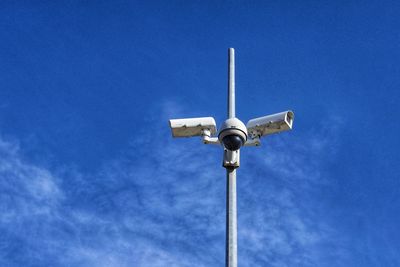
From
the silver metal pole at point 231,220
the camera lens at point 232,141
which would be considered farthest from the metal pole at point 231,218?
the camera lens at point 232,141

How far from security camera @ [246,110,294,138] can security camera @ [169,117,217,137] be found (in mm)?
773

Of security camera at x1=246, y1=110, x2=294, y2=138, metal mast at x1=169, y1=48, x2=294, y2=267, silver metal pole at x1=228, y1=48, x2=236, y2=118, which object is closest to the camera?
metal mast at x1=169, y1=48, x2=294, y2=267

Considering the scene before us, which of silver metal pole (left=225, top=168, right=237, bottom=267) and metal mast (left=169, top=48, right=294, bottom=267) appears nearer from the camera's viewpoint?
silver metal pole (left=225, top=168, right=237, bottom=267)

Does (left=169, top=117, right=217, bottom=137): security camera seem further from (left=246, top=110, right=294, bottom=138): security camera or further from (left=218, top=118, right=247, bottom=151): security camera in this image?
(left=246, top=110, right=294, bottom=138): security camera

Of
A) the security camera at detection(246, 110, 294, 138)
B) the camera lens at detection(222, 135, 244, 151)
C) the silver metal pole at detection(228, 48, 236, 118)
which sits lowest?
the camera lens at detection(222, 135, 244, 151)

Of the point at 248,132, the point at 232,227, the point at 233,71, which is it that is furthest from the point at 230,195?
the point at 233,71

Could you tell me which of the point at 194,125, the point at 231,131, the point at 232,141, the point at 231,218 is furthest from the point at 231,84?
the point at 231,218

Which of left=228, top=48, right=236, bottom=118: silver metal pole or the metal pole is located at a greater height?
left=228, top=48, right=236, bottom=118: silver metal pole

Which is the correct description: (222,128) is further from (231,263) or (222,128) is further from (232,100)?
(231,263)

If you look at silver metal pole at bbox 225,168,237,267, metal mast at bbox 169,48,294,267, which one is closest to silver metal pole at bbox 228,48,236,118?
metal mast at bbox 169,48,294,267

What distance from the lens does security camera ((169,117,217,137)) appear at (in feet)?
49.6

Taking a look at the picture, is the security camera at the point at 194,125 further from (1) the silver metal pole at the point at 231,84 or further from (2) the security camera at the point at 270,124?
(2) the security camera at the point at 270,124

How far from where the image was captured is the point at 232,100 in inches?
612

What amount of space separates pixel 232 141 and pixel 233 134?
140 mm
